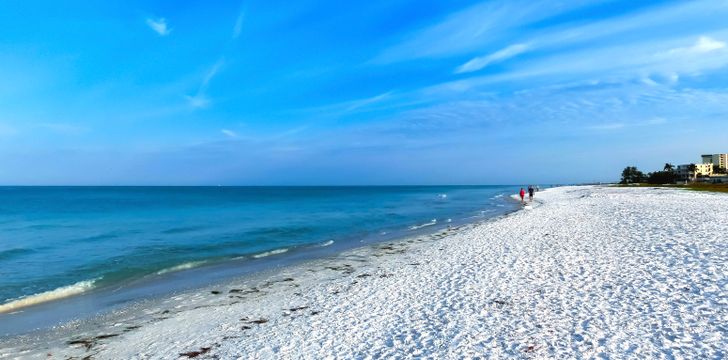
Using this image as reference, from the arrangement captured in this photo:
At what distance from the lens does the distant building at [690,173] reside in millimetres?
118125

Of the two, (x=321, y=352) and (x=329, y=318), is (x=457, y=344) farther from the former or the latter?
(x=329, y=318)

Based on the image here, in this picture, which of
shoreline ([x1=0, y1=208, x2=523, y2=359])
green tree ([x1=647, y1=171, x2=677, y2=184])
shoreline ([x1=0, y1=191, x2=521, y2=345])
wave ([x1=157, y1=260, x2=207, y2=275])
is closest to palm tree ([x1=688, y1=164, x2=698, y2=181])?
green tree ([x1=647, y1=171, x2=677, y2=184])

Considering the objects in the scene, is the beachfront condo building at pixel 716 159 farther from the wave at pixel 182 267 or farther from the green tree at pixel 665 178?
the wave at pixel 182 267

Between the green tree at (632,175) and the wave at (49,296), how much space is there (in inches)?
5793

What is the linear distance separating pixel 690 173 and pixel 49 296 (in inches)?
5979

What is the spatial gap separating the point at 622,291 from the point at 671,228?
10.3 metres

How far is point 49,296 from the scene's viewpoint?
40.4 ft

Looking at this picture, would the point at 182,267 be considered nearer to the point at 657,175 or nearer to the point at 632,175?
the point at 657,175

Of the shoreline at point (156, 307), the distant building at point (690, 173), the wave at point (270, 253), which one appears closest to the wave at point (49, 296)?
the shoreline at point (156, 307)

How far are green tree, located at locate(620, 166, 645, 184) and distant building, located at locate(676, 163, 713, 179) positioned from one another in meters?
9.84

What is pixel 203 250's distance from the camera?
808 inches

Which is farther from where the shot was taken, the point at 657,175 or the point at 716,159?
the point at 716,159

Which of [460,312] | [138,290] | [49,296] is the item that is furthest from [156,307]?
[460,312]

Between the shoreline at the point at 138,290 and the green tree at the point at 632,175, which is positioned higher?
the green tree at the point at 632,175
